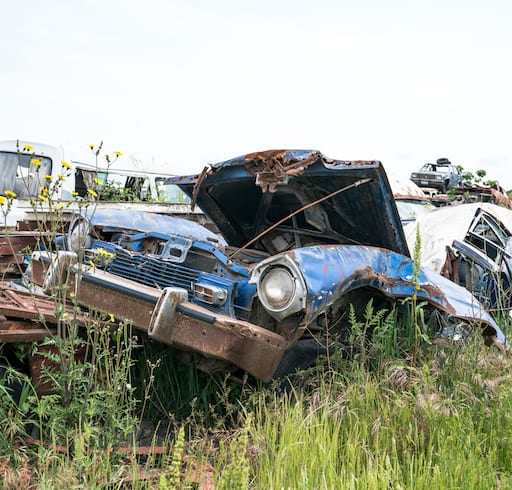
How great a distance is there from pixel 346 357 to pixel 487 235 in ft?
9.25

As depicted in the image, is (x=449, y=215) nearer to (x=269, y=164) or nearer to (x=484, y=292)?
(x=484, y=292)

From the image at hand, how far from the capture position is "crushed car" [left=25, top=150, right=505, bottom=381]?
3191 millimetres

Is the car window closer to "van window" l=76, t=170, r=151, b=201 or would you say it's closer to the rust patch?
the rust patch

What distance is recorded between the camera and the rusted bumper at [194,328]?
3.13m

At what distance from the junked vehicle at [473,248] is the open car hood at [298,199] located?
2.73 feet

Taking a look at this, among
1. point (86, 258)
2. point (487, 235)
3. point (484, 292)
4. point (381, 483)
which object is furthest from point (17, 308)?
point (487, 235)

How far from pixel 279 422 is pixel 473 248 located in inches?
114

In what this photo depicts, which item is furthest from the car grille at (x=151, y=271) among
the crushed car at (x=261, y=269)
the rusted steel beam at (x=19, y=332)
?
the rusted steel beam at (x=19, y=332)

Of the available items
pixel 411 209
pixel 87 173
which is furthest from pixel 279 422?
pixel 87 173

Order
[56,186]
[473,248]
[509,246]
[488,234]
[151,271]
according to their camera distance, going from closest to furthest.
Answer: [56,186]
[151,271]
[473,248]
[509,246]
[488,234]

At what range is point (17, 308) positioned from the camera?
3.02 meters

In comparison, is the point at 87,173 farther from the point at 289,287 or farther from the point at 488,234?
the point at 289,287

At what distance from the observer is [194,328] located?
3.15 m

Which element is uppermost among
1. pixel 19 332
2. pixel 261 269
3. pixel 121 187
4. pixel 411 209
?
pixel 411 209
